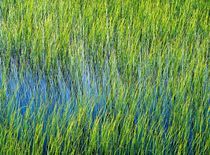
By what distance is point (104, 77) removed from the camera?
3.15 m

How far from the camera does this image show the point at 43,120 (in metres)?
2.62

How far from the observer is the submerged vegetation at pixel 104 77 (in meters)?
2.40

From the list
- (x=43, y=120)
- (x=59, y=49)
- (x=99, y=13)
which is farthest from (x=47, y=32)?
(x=43, y=120)

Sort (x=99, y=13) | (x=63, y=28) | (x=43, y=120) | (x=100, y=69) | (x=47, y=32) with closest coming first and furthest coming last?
(x=43, y=120)
(x=100, y=69)
(x=47, y=32)
(x=63, y=28)
(x=99, y=13)

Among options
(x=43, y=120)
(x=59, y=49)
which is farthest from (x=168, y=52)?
(x=43, y=120)

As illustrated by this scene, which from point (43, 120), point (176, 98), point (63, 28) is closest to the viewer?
point (43, 120)

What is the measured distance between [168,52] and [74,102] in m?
0.88

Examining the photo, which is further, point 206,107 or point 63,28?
point 63,28

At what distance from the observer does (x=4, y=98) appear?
267 centimetres

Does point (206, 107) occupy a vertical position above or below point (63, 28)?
below

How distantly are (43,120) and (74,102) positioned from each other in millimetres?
353

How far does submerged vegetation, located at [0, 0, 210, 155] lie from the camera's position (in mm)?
2402

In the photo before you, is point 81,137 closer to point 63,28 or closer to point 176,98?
point 176,98

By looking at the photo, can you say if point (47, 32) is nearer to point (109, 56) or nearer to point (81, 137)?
point (109, 56)
